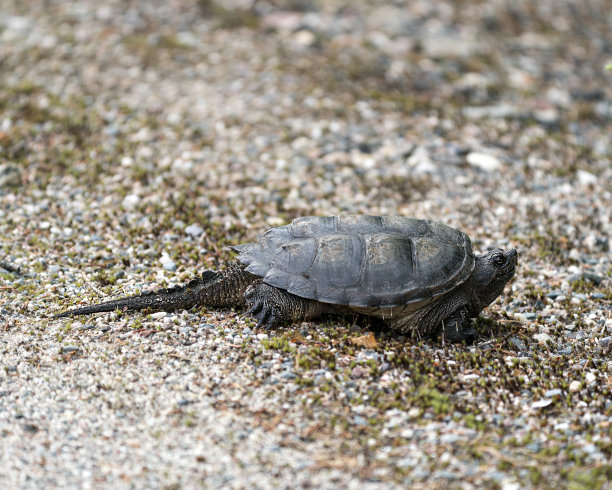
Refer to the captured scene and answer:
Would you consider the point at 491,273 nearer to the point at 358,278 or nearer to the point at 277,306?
the point at 358,278

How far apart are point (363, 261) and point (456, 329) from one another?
2.60 ft

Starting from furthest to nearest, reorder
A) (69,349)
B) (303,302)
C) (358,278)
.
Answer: (303,302)
(358,278)
(69,349)

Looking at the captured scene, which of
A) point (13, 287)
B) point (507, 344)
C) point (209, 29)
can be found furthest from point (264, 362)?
point (209, 29)

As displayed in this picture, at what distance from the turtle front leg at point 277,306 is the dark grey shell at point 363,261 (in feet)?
0.29

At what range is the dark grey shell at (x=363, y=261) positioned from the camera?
14.5 feet

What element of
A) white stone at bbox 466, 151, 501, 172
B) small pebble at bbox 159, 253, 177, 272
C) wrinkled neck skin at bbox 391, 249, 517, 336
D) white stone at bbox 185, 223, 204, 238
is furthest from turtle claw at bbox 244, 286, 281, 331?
white stone at bbox 466, 151, 501, 172

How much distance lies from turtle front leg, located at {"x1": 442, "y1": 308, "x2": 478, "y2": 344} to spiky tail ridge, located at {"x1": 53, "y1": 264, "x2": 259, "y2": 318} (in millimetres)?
1336

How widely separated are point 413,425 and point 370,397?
321 millimetres

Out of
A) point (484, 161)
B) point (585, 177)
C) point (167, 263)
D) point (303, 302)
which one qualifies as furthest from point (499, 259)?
point (585, 177)

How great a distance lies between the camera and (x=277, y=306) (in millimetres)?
Result: 4582

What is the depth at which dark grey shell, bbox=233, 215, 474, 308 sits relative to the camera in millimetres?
4426

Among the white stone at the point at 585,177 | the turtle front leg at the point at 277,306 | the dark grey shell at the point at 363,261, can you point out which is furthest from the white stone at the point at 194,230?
the white stone at the point at 585,177

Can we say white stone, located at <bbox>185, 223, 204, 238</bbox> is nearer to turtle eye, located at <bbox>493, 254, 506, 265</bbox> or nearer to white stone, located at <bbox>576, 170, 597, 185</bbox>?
turtle eye, located at <bbox>493, 254, 506, 265</bbox>

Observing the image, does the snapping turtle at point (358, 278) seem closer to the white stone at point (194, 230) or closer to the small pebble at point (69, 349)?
the small pebble at point (69, 349)
